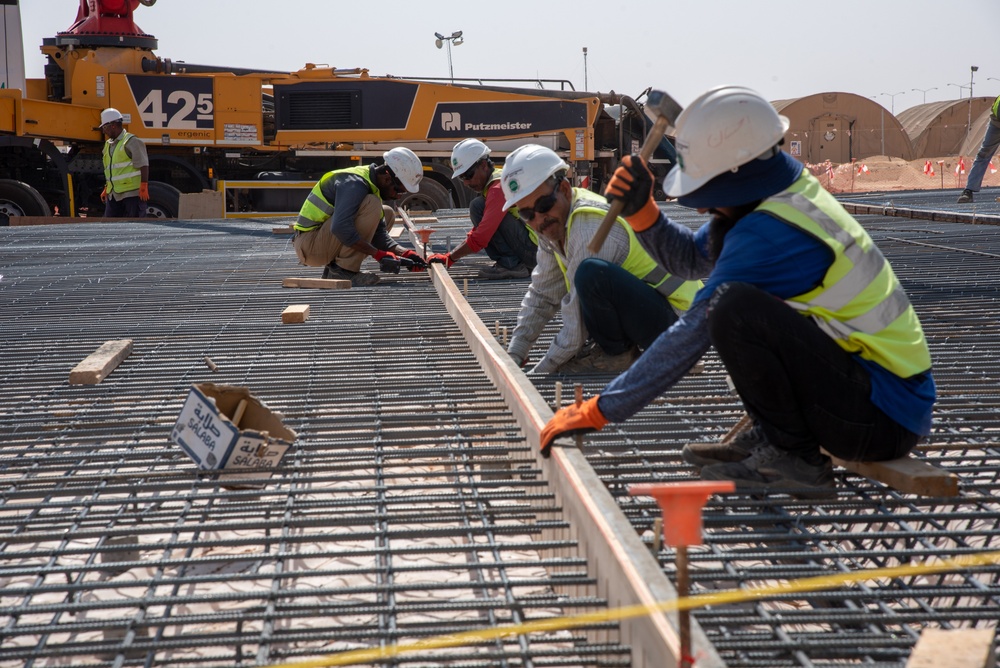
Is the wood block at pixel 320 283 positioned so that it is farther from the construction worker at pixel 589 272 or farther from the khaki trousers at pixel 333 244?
the construction worker at pixel 589 272

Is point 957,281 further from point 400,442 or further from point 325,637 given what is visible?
point 325,637

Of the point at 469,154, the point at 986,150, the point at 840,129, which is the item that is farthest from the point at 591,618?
the point at 840,129

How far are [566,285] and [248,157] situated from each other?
1238cm

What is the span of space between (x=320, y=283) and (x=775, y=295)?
16.5ft

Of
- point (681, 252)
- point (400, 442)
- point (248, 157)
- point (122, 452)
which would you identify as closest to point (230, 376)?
point (122, 452)

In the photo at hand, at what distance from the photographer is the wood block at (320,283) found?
7051 mm

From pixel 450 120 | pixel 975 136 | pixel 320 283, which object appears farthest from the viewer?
pixel 975 136

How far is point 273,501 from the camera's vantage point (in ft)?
9.80

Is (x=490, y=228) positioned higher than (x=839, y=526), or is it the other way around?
(x=490, y=228)

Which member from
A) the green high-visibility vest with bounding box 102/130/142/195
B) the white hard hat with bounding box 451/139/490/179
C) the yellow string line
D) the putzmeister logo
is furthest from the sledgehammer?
the putzmeister logo

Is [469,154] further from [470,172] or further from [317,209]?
[317,209]

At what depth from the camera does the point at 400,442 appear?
3.40m

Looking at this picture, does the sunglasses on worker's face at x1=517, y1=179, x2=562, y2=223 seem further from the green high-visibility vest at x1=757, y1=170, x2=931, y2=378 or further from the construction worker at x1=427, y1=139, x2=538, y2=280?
the construction worker at x1=427, y1=139, x2=538, y2=280

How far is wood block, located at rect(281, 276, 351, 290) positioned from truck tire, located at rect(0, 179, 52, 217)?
8.57m
